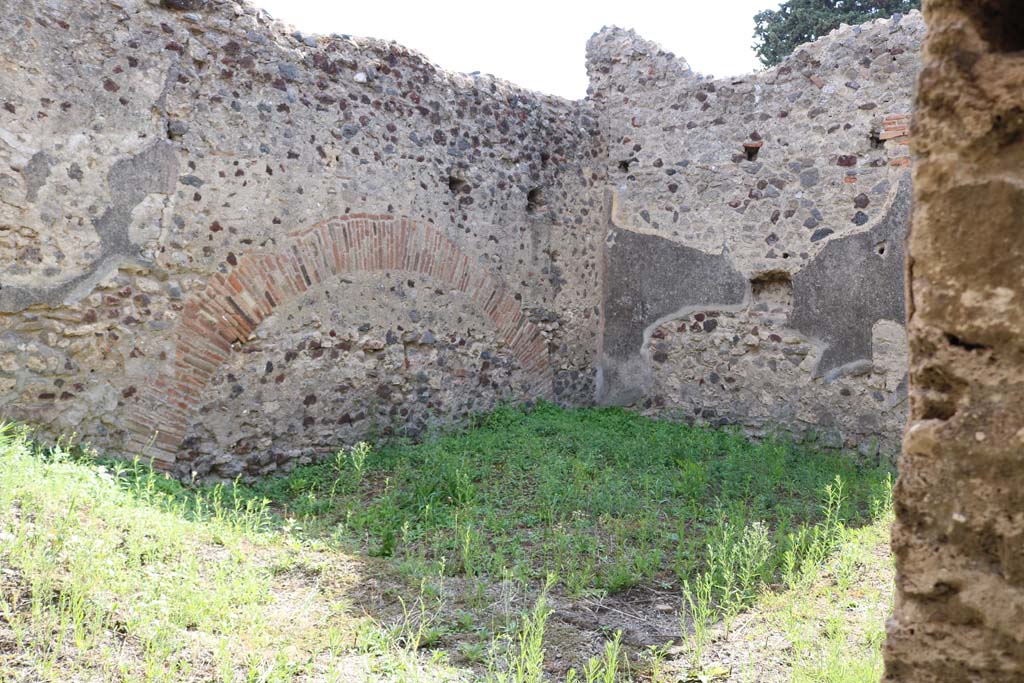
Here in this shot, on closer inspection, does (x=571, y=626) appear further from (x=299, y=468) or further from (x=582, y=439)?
(x=582, y=439)

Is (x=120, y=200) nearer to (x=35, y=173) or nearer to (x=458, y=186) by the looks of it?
(x=35, y=173)

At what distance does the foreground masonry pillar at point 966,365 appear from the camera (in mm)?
1323

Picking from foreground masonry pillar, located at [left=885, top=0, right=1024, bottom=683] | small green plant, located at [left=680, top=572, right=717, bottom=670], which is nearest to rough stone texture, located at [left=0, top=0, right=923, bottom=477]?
small green plant, located at [left=680, top=572, right=717, bottom=670]

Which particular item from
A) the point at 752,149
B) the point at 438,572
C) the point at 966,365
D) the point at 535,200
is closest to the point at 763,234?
the point at 752,149

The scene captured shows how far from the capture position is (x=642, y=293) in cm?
799

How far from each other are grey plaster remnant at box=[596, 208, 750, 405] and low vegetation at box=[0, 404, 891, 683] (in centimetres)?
206

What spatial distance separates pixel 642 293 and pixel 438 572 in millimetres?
4552

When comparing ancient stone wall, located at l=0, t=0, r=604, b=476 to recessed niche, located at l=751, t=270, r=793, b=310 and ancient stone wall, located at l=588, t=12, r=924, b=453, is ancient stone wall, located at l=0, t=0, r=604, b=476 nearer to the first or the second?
ancient stone wall, located at l=588, t=12, r=924, b=453

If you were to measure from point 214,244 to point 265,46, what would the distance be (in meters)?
1.43

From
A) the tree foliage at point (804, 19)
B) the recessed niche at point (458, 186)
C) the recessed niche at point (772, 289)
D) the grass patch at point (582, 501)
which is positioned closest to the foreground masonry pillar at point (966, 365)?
the grass patch at point (582, 501)

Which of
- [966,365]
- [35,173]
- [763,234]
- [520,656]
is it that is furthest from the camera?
[763,234]

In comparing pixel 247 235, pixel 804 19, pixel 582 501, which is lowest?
pixel 582 501

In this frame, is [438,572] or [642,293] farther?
[642,293]

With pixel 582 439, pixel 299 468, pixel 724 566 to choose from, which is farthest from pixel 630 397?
pixel 724 566
